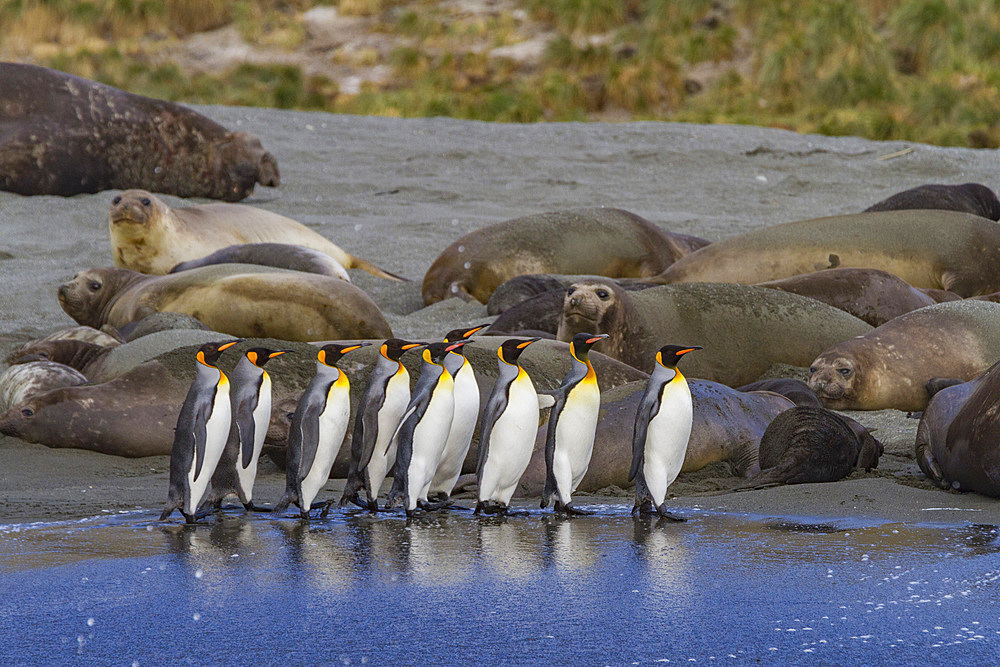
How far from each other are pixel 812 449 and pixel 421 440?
1350mm

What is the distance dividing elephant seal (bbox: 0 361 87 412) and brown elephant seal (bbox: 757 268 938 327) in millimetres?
3797

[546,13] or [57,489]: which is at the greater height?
[546,13]

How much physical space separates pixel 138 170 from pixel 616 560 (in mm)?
9321

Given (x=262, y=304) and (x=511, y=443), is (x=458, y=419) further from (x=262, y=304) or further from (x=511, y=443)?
(x=262, y=304)

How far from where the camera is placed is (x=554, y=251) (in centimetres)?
911

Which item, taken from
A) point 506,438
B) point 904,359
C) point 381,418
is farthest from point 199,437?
point 904,359

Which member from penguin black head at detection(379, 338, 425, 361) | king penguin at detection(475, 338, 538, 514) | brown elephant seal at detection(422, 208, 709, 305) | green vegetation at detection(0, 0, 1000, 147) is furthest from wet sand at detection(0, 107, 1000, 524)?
green vegetation at detection(0, 0, 1000, 147)

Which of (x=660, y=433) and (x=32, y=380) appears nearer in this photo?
(x=660, y=433)

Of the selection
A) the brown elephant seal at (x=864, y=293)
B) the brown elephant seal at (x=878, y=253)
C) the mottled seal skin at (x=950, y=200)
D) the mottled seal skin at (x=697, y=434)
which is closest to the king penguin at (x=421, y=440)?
the mottled seal skin at (x=697, y=434)

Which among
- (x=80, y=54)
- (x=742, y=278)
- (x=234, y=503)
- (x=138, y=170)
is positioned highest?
(x=80, y=54)

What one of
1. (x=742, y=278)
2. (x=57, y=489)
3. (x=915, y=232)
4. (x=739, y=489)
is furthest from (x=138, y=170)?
(x=739, y=489)

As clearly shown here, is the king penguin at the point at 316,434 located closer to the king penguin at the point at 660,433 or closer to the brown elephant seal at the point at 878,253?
the king penguin at the point at 660,433

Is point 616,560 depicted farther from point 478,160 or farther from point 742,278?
point 478,160

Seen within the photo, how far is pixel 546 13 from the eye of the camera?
28.9 m
